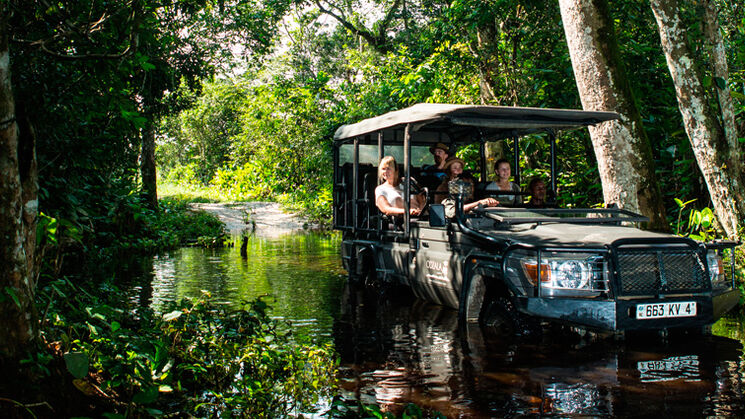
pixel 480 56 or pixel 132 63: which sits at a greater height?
pixel 480 56

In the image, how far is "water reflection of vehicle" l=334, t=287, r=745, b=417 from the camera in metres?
4.84

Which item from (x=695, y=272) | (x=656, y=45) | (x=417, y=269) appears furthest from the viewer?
(x=656, y=45)

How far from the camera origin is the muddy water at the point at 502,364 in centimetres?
488

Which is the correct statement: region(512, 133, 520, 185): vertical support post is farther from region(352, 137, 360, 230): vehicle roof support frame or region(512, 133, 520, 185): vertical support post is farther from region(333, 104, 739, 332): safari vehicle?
region(352, 137, 360, 230): vehicle roof support frame

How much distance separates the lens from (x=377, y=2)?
1174 inches

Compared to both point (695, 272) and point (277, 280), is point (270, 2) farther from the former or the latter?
point (695, 272)

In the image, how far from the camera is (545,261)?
620cm

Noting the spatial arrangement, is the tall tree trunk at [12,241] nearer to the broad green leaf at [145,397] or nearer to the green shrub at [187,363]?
the green shrub at [187,363]

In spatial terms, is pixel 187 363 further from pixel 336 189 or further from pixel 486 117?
pixel 336 189

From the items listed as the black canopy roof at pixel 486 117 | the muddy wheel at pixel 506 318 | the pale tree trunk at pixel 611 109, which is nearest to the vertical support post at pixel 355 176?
the black canopy roof at pixel 486 117

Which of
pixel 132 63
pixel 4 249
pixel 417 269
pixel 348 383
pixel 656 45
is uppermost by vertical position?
pixel 656 45

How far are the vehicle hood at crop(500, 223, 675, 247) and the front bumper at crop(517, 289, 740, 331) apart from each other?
1.72 feet

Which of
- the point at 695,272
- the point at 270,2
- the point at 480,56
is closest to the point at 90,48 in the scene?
the point at 695,272

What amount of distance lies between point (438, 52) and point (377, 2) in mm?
13752
